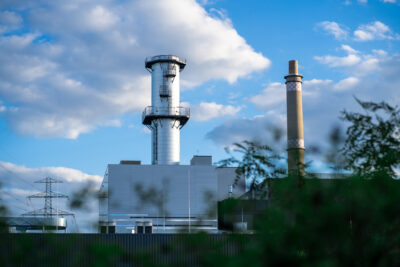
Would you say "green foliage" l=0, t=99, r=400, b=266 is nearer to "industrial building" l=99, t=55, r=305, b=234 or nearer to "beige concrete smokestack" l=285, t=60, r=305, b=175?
"beige concrete smokestack" l=285, t=60, r=305, b=175

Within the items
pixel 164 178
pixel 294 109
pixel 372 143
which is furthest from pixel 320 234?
pixel 164 178

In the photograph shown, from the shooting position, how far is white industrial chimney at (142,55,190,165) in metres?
53.9

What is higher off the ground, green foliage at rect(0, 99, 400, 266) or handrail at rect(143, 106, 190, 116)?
handrail at rect(143, 106, 190, 116)

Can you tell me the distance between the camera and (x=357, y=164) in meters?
14.2

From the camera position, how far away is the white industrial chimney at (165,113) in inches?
2124

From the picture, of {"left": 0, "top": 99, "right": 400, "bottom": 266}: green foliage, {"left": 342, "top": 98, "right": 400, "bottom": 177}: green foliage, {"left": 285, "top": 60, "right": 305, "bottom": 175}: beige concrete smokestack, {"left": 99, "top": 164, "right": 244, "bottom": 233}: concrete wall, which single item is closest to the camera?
{"left": 0, "top": 99, "right": 400, "bottom": 266}: green foliage

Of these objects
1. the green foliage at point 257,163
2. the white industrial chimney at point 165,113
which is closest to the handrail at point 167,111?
the white industrial chimney at point 165,113

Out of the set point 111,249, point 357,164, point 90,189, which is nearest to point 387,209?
point 111,249

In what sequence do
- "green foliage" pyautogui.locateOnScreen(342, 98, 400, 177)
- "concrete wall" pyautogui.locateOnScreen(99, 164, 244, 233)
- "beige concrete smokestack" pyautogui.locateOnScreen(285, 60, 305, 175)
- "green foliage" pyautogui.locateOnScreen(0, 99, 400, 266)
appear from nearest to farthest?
"green foliage" pyautogui.locateOnScreen(0, 99, 400, 266) < "green foliage" pyautogui.locateOnScreen(342, 98, 400, 177) < "beige concrete smokestack" pyautogui.locateOnScreen(285, 60, 305, 175) < "concrete wall" pyautogui.locateOnScreen(99, 164, 244, 233)

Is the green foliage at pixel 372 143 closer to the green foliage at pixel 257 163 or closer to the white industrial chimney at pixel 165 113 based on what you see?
the green foliage at pixel 257 163

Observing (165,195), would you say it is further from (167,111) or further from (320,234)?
(320,234)

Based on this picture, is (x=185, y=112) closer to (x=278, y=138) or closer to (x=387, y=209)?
(x=278, y=138)

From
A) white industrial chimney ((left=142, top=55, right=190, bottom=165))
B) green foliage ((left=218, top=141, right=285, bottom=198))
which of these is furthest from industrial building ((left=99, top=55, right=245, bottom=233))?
green foliage ((left=218, top=141, right=285, bottom=198))

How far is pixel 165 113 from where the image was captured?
176 ft
